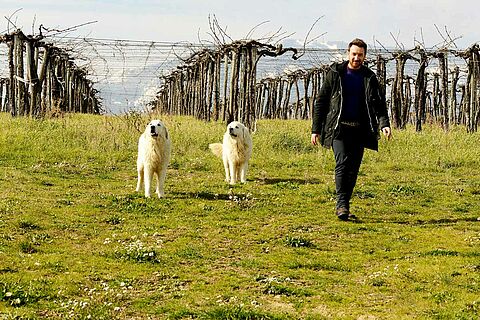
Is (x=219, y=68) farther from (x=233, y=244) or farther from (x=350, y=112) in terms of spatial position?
(x=233, y=244)

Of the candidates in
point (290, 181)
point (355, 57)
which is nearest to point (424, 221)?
point (355, 57)

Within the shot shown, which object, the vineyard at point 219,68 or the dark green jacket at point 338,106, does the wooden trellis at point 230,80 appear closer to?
the vineyard at point 219,68

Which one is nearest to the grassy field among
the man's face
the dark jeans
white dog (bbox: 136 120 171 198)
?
white dog (bbox: 136 120 171 198)

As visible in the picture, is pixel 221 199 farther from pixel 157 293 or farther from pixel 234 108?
pixel 234 108

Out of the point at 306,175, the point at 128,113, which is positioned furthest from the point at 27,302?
the point at 128,113

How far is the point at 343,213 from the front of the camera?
30.7 ft

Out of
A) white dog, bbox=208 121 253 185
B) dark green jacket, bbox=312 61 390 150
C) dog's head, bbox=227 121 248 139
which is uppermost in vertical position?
dark green jacket, bbox=312 61 390 150

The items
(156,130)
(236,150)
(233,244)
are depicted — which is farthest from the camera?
(236,150)

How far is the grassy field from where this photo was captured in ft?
17.8

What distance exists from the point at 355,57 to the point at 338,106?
71cm

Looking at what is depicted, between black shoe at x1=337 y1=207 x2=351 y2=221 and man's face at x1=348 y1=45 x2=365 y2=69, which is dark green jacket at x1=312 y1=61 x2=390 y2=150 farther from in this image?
black shoe at x1=337 y1=207 x2=351 y2=221

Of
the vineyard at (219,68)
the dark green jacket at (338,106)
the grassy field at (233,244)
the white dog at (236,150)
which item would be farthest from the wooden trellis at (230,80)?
the dark green jacket at (338,106)

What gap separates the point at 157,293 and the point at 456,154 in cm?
1381

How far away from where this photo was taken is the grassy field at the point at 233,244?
5.42 m
